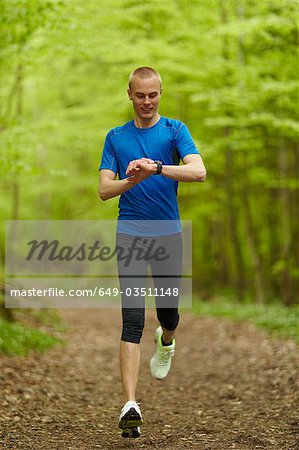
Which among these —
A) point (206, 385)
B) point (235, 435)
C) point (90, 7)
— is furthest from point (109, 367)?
point (90, 7)

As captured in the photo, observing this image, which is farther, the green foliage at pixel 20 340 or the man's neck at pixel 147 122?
the green foliage at pixel 20 340

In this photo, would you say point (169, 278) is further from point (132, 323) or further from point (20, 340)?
point (20, 340)

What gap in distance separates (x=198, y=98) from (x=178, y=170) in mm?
9470

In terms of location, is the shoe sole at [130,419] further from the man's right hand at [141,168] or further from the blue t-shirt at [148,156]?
the man's right hand at [141,168]

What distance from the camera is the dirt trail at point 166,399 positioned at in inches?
189

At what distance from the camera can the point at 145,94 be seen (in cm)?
448

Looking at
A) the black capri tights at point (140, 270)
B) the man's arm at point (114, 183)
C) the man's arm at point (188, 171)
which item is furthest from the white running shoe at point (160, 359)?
the man's arm at point (188, 171)

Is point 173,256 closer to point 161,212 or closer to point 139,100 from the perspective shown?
point 161,212

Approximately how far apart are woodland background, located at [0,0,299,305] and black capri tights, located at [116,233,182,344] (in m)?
4.76

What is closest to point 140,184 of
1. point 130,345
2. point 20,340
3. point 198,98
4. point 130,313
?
point 130,313

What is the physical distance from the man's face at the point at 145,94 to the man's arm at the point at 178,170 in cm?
41

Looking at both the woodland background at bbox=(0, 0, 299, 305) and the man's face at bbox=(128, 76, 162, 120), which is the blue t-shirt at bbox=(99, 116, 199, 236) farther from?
the woodland background at bbox=(0, 0, 299, 305)

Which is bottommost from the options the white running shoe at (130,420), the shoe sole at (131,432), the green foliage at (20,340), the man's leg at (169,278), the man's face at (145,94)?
the green foliage at (20,340)

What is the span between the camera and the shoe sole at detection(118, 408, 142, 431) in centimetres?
428
